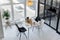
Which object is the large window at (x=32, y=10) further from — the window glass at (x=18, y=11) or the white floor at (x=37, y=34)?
the white floor at (x=37, y=34)

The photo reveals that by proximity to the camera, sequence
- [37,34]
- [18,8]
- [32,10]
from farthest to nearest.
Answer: [32,10] → [18,8] → [37,34]

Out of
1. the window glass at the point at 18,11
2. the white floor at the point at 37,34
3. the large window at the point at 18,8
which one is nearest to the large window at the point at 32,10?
the large window at the point at 18,8

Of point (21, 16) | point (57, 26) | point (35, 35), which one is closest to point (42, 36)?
point (35, 35)

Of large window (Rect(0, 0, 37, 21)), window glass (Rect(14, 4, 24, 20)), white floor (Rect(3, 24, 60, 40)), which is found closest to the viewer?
white floor (Rect(3, 24, 60, 40))

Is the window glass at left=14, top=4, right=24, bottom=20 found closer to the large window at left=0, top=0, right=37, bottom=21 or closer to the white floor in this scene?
the large window at left=0, top=0, right=37, bottom=21

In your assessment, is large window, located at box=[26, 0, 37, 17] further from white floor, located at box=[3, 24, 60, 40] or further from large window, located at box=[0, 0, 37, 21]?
white floor, located at box=[3, 24, 60, 40]

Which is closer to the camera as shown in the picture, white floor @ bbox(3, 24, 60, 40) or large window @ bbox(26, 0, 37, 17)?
white floor @ bbox(3, 24, 60, 40)

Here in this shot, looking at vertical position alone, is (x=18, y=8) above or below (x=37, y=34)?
above

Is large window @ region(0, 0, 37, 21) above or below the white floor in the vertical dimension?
above

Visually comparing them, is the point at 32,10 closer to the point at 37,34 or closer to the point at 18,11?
the point at 18,11

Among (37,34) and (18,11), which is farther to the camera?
(18,11)

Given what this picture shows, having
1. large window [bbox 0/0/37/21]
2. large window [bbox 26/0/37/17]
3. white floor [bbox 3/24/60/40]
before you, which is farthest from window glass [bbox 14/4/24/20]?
white floor [bbox 3/24/60/40]

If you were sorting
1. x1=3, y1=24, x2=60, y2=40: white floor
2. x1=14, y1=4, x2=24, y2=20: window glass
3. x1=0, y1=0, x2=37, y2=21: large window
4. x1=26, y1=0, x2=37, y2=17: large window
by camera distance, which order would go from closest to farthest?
x1=3, y1=24, x2=60, y2=40: white floor → x1=0, y1=0, x2=37, y2=21: large window → x1=14, y1=4, x2=24, y2=20: window glass → x1=26, y1=0, x2=37, y2=17: large window

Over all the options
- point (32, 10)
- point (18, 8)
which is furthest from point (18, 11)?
point (32, 10)
